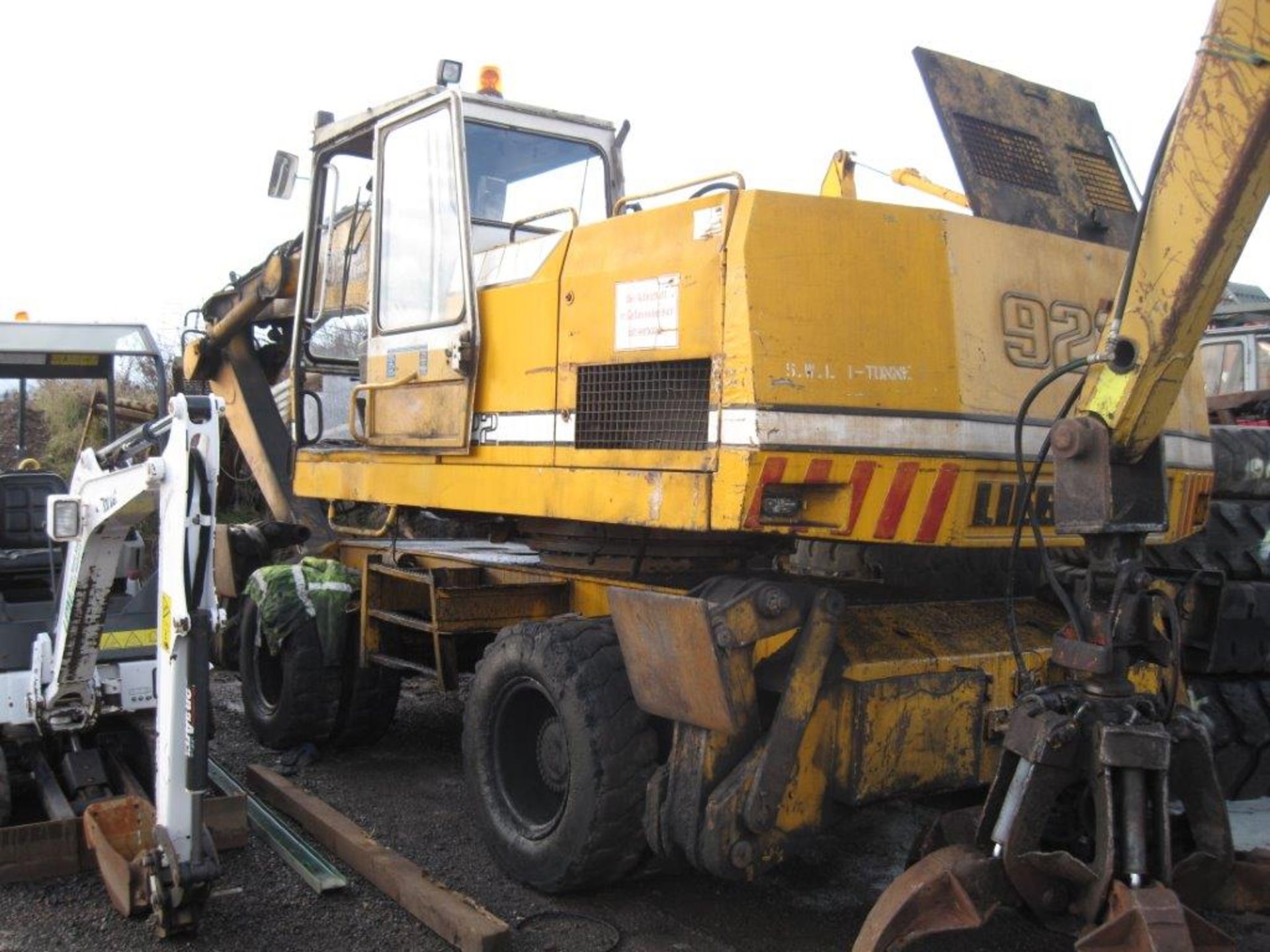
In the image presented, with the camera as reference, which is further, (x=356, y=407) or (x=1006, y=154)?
(x=356, y=407)

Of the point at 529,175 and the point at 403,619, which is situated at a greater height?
the point at 529,175

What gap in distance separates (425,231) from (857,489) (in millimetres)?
2492

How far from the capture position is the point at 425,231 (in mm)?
5410

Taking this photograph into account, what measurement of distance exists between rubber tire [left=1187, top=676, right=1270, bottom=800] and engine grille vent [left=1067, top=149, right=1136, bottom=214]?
86.7 inches

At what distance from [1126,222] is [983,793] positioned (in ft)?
7.74

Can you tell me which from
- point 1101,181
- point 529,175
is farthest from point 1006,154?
point 529,175

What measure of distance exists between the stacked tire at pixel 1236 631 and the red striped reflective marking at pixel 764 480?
2614 millimetres

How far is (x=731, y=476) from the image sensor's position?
3.79 meters

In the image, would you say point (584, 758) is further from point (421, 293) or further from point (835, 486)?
point (421, 293)

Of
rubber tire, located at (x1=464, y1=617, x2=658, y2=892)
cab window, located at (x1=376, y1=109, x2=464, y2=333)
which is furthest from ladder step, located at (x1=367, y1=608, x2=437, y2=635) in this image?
cab window, located at (x1=376, y1=109, x2=464, y2=333)

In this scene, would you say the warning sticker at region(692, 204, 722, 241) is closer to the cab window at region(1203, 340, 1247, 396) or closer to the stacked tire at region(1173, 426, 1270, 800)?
the stacked tire at region(1173, 426, 1270, 800)

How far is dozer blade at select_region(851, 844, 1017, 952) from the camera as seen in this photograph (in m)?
3.27

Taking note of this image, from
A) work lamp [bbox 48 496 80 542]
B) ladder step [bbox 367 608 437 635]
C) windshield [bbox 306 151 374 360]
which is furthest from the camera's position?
windshield [bbox 306 151 374 360]

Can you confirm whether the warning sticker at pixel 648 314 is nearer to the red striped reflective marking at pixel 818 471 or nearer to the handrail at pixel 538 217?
the red striped reflective marking at pixel 818 471
